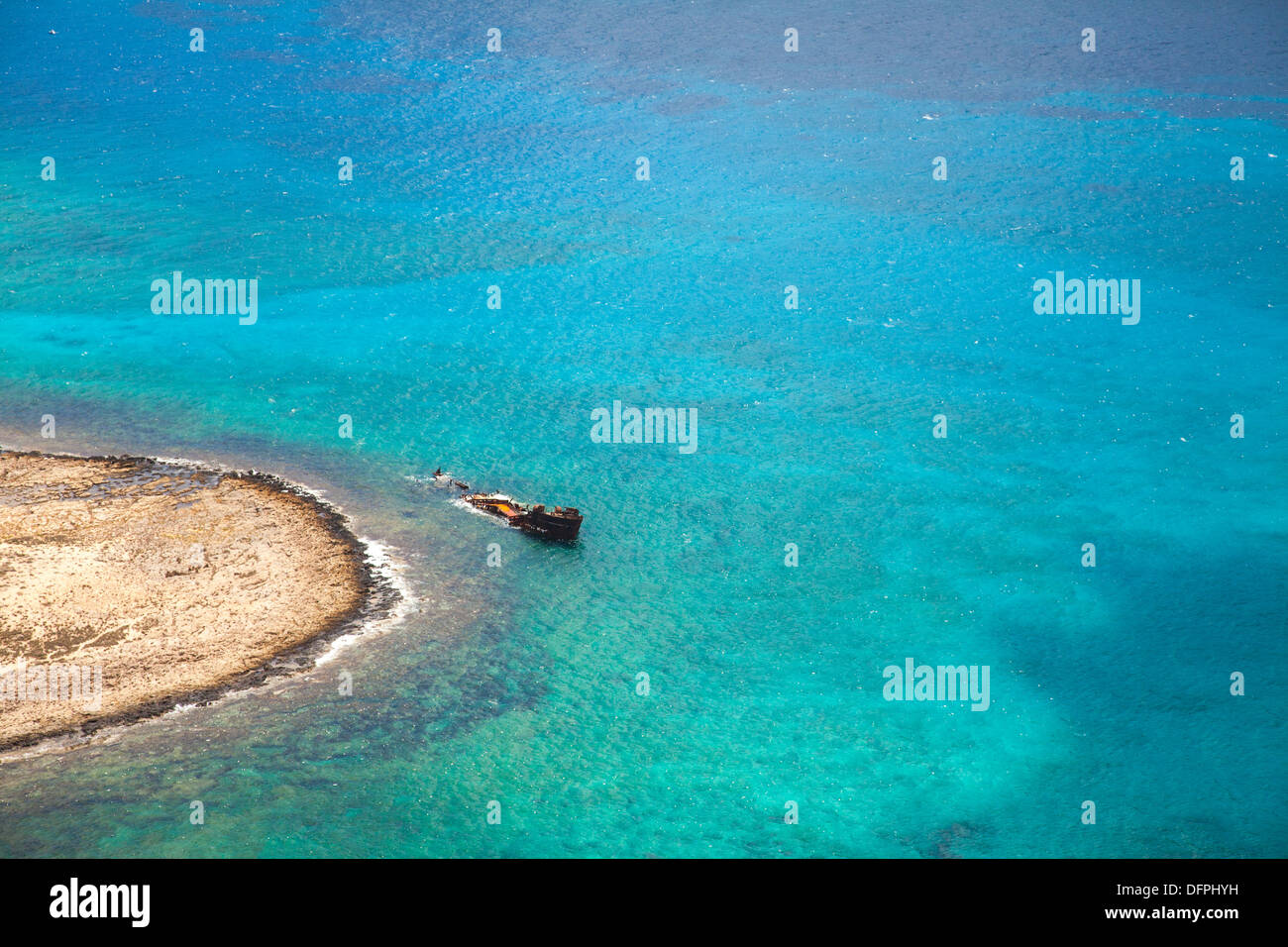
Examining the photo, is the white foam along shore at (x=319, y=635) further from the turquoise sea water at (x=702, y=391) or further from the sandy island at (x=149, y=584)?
the turquoise sea water at (x=702, y=391)

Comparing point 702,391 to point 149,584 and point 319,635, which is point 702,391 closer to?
point 319,635

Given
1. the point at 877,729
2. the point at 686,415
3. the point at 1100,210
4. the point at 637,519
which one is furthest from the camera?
the point at 1100,210

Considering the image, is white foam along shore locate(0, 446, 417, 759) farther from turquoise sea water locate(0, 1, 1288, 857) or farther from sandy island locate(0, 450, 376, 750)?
turquoise sea water locate(0, 1, 1288, 857)

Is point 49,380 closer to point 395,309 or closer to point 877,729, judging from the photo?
point 395,309

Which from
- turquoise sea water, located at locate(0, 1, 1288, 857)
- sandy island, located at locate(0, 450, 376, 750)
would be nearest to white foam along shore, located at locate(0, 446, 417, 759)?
sandy island, located at locate(0, 450, 376, 750)

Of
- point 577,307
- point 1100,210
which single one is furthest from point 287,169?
point 1100,210
